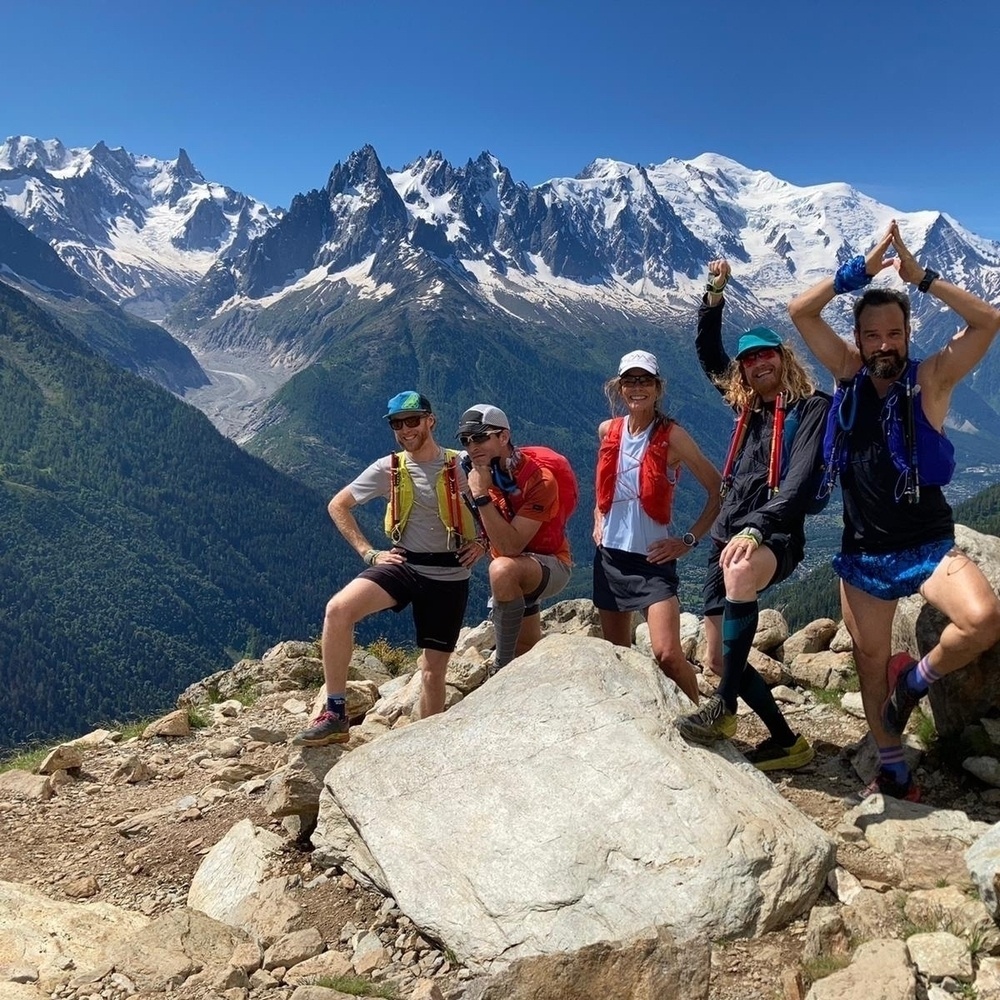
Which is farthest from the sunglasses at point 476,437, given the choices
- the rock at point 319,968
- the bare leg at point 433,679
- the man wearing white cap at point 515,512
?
the rock at point 319,968

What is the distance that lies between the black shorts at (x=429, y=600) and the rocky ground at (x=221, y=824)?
7.74 ft

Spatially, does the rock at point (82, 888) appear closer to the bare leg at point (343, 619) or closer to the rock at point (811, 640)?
the bare leg at point (343, 619)

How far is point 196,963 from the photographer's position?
5.21 meters

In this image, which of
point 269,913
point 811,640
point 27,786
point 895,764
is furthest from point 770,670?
point 27,786

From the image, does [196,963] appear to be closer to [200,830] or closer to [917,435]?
[200,830]

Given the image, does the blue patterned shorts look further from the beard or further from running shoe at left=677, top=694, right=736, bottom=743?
running shoe at left=677, top=694, right=736, bottom=743

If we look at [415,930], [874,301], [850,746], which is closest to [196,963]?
[415,930]

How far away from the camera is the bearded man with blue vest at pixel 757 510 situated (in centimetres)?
634

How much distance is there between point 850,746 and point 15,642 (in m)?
233

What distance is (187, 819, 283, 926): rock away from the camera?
627cm

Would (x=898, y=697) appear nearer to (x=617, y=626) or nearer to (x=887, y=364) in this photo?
(x=887, y=364)

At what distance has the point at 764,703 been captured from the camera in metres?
7.20

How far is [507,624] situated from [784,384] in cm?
392

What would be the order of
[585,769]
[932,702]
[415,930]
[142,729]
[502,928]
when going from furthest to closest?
[142,729], [932,702], [585,769], [415,930], [502,928]
